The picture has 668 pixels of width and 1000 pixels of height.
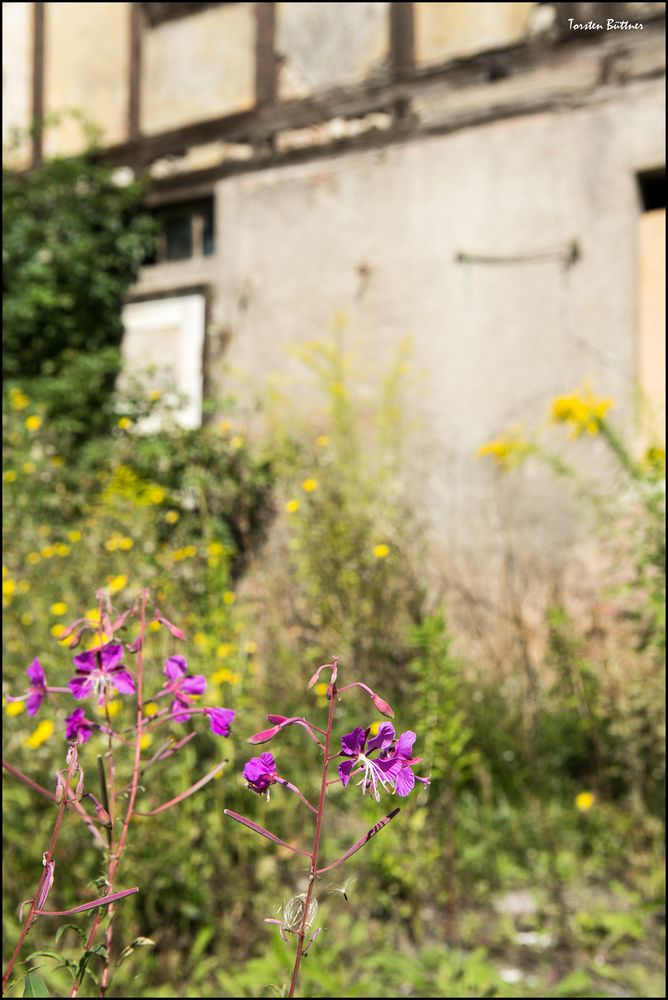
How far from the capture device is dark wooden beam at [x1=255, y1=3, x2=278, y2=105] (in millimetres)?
6391

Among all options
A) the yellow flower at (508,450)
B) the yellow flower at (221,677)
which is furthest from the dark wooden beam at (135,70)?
the yellow flower at (221,677)

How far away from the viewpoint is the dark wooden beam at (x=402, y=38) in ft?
19.1

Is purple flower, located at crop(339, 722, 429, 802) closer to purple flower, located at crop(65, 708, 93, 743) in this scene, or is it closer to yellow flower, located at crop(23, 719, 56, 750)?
purple flower, located at crop(65, 708, 93, 743)

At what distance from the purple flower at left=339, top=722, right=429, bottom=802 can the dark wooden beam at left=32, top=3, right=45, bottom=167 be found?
24.5 ft

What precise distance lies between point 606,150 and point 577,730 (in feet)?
10.5

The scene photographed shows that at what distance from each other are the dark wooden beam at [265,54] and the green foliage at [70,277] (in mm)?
1161

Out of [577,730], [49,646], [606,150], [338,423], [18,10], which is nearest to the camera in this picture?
[49,646]

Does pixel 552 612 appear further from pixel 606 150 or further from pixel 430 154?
pixel 430 154

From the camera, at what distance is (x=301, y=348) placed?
597 cm

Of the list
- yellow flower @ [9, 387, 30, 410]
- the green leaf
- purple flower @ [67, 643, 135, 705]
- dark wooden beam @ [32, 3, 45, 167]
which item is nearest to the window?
yellow flower @ [9, 387, 30, 410]

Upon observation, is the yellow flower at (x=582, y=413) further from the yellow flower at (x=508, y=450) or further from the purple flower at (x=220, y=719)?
the purple flower at (x=220, y=719)

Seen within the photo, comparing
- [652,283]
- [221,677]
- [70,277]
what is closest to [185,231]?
[70,277]

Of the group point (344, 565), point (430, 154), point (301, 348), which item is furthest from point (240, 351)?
point (344, 565)

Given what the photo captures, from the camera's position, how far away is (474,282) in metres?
5.37
